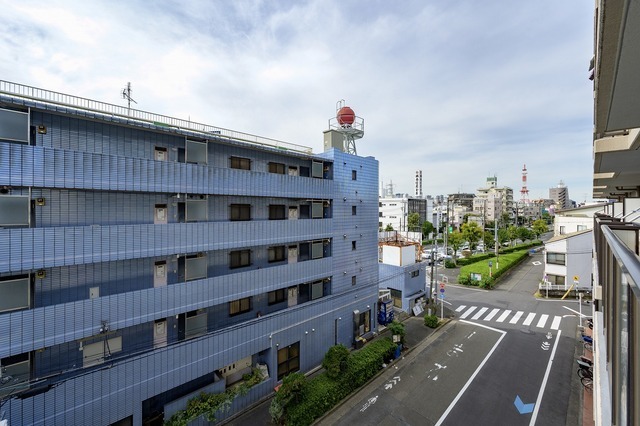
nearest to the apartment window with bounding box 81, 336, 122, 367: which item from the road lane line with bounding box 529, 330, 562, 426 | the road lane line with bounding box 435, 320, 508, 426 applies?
the road lane line with bounding box 435, 320, 508, 426

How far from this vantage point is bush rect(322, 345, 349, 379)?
44.8 feet

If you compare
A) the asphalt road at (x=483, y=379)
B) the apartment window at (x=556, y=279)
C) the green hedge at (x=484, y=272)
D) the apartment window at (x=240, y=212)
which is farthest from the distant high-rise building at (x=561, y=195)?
the apartment window at (x=240, y=212)

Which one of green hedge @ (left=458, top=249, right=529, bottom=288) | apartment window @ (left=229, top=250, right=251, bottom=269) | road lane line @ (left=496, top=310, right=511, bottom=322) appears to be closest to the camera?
apartment window @ (left=229, top=250, right=251, bottom=269)

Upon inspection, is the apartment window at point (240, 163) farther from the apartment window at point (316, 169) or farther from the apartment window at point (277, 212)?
the apartment window at point (316, 169)

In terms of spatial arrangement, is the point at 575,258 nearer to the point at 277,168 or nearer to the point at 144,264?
the point at 277,168

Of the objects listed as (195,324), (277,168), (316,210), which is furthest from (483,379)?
(277,168)

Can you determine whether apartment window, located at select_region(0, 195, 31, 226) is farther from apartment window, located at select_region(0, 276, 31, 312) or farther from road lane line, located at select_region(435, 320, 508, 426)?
road lane line, located at select_region(435, 320, 508, 426)

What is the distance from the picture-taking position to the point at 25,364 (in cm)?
884

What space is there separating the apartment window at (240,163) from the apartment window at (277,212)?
2.44 meters

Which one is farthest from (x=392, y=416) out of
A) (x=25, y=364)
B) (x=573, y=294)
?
(x=573, y=294)

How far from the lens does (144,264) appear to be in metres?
11.1

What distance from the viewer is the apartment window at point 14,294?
8336 mm

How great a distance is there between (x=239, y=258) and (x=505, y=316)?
2299cm

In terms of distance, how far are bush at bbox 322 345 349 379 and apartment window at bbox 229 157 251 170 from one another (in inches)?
396
